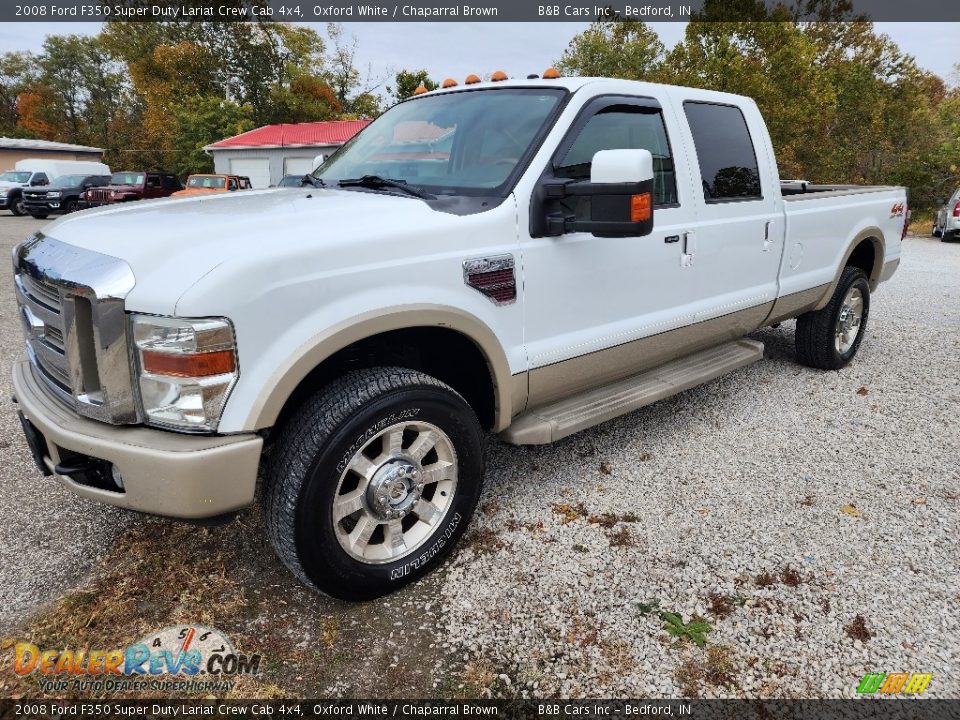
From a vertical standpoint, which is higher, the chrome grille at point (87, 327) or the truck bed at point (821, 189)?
the truck bed at point (821, 189)

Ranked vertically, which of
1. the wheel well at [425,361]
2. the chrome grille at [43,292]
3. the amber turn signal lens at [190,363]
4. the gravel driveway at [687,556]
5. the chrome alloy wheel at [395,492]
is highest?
the chrome grille at [43,292]

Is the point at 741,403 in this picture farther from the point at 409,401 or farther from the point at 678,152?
the point at 409,401

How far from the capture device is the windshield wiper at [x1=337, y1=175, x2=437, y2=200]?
283 centimetres

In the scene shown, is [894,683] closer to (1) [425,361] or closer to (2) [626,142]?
(1) [425,361]

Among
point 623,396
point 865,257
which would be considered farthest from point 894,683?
point 865,257

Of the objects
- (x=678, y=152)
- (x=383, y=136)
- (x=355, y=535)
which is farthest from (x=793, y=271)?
(x=355, y=535)

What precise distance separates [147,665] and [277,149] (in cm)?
3330

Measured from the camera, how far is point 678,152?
350cm

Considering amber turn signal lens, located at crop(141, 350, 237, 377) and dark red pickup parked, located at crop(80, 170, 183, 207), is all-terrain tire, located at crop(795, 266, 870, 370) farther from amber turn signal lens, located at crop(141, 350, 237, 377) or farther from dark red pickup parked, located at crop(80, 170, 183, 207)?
dark red pickup parked, located at crop(80, 170, 183, 207)

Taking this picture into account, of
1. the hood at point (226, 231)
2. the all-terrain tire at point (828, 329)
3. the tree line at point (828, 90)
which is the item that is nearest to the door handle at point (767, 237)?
the all-terrain tire at point (828, 329)

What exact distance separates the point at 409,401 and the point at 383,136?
5.97 ft

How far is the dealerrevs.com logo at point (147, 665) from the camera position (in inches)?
84.9

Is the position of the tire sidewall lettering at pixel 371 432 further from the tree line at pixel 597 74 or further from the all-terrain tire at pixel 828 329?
the tree line at pixel 597 74

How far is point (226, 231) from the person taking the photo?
7.23ft
